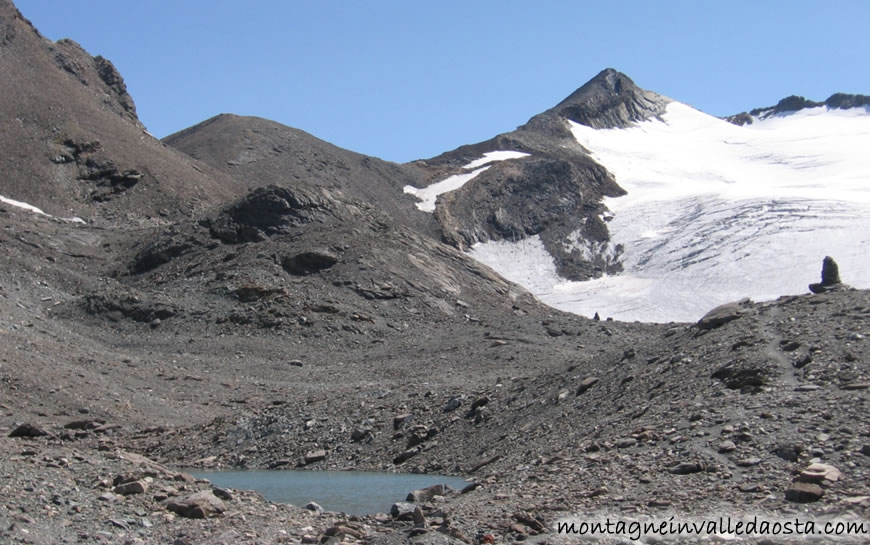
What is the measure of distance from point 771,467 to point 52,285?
34.7 metres

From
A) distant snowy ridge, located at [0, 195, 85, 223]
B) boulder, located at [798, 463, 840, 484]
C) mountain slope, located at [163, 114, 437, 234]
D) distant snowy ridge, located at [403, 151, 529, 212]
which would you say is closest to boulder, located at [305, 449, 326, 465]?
boulder, located at [798, 463, 840, 484]

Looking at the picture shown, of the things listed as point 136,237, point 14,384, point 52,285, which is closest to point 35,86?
point 136,237

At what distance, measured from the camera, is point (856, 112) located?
493ft

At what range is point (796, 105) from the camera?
164375 mm

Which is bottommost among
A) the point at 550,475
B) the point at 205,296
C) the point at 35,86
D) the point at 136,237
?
the point at 550,475

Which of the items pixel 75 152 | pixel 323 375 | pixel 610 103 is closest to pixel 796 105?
pixel 610 103

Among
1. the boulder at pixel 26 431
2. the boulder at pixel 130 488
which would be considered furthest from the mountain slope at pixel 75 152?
the boulder at pixel 130 488

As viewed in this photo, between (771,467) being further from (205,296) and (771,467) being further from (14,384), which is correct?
(205,296)

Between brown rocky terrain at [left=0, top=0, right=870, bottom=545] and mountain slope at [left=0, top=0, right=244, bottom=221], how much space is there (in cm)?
21

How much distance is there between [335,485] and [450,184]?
249ft

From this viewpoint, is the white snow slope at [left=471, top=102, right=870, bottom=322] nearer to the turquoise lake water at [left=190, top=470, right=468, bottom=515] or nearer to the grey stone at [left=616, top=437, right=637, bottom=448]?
the turquoise lake water at [left=190, top=470, right=468, bottom=515]

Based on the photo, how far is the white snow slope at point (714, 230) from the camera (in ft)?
217

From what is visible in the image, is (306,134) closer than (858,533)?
No

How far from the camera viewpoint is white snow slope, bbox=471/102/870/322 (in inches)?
2598
